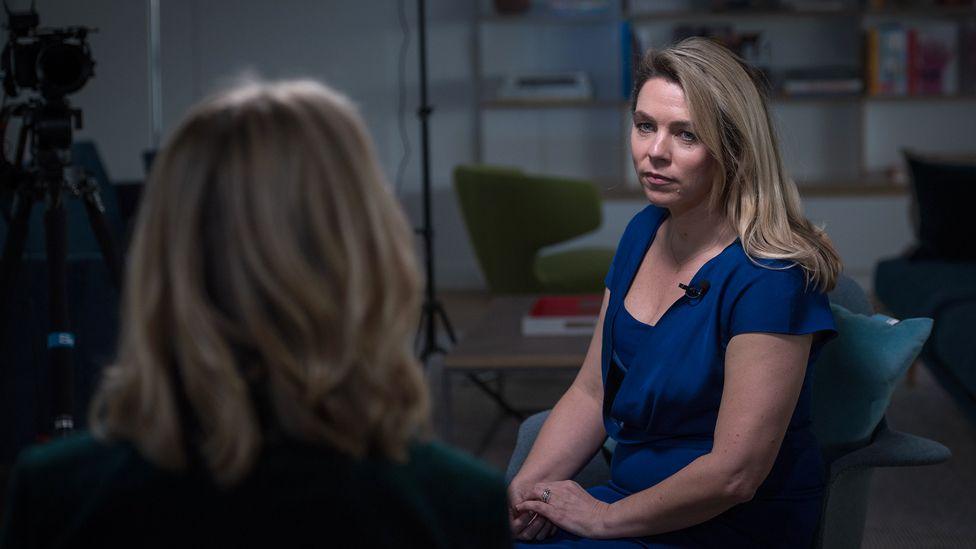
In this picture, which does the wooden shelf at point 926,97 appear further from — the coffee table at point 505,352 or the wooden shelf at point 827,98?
the coffee table at point 505,352

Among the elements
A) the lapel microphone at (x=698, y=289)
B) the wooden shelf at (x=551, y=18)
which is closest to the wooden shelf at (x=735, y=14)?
the wooden shelf at (x=551, y=18)

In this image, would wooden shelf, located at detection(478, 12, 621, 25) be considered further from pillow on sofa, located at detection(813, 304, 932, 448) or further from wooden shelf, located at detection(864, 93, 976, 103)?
pillow on sofa, located at detection(813, 304, 932, 448)

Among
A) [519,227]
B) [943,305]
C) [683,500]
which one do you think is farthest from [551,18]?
[683,500]

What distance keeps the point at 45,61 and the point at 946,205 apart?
2800mm

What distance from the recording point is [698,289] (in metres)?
1.50

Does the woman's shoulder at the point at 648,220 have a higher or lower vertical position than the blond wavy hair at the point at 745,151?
lower

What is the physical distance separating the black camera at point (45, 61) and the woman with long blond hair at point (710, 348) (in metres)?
1.43

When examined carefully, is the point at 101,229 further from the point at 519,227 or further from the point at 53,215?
the point at 519,227

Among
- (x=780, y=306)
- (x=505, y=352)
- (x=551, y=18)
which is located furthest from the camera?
(x=551, y=18)

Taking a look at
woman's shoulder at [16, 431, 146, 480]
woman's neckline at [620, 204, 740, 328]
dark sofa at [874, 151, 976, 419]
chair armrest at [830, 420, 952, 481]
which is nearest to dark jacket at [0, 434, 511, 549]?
woman's shoulder at [16, 431, 146, 480]

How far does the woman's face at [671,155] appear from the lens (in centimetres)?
152

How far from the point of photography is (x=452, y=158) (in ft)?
19.5

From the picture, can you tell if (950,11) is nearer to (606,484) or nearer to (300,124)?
(606,484)

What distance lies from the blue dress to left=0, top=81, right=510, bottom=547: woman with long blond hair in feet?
2.38
